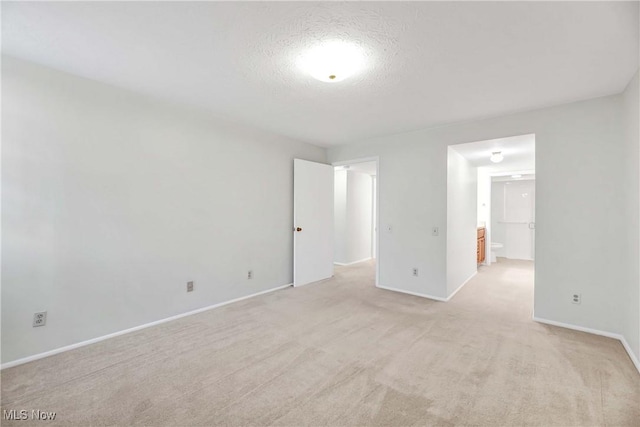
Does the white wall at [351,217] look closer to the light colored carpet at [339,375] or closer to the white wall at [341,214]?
the white wall at [341,214]

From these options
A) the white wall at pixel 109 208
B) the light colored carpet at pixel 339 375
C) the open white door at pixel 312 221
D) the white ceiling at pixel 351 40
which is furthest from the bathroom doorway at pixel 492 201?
the white wall at pixel 109 208

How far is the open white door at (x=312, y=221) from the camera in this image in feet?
14.8

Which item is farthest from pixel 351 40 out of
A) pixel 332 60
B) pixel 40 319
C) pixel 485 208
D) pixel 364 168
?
pixel 485 208

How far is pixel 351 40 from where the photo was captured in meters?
1.88

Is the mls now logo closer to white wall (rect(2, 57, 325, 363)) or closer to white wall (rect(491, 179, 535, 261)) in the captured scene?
white wall (rect(2, 57, 325, 363))

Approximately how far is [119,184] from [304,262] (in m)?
2.79

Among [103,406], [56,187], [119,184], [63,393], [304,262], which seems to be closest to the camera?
[103,406]

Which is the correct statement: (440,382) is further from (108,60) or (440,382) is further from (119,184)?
(108,60)

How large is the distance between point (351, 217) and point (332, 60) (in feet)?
15.4

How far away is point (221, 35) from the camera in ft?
6.07

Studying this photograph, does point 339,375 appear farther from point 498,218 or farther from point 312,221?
point 498,218

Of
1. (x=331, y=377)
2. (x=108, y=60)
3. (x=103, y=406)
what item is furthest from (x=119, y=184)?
(x=331, y=377)

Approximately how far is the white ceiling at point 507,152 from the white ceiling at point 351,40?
543 mm

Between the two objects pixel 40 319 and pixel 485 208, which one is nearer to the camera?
pixel 40 319
